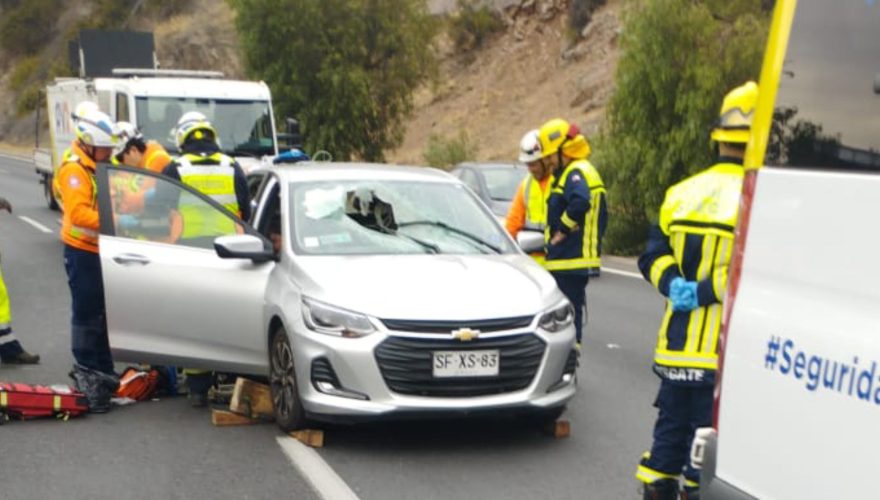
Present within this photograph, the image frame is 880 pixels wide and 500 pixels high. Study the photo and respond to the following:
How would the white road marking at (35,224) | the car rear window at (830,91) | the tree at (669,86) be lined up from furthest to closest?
1. the white road marking at (35,224)
2. the tree at (669,86)
3. the car rear window at (830,91)

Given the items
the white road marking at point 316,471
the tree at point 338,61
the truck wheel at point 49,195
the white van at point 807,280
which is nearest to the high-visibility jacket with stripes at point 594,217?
the white road marking at point 316,471

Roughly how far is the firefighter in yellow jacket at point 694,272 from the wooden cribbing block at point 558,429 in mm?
2377

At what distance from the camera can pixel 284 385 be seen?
7035 mm

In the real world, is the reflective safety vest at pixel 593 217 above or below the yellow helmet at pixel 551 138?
below

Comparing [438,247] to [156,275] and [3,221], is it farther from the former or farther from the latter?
[3,221]

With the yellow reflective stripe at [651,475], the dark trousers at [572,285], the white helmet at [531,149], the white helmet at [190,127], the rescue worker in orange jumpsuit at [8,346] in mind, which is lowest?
the rescue worker in orange jumpsuit at [8,346]

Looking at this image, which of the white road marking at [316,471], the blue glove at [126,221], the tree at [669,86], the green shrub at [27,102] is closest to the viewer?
the white road marking at [316,471]

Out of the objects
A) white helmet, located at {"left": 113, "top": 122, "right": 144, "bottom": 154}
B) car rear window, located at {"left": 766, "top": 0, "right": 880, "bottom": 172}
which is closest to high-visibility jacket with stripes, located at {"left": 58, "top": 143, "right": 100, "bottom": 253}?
white helmet, located at {"left": 113, "top": 122, "right": 144, "bottom": 154}

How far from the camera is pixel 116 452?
22.4 ft

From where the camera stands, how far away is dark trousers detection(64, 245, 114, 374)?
790 centimetres

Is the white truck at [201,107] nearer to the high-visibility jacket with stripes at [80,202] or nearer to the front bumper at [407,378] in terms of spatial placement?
the high-visibility jacket with stripes at [80,202]

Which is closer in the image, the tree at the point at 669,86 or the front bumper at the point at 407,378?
the front bumper at the point at 407,378

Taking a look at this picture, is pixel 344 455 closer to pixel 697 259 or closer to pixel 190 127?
pixel 697 259

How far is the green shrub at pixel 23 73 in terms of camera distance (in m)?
73.4
